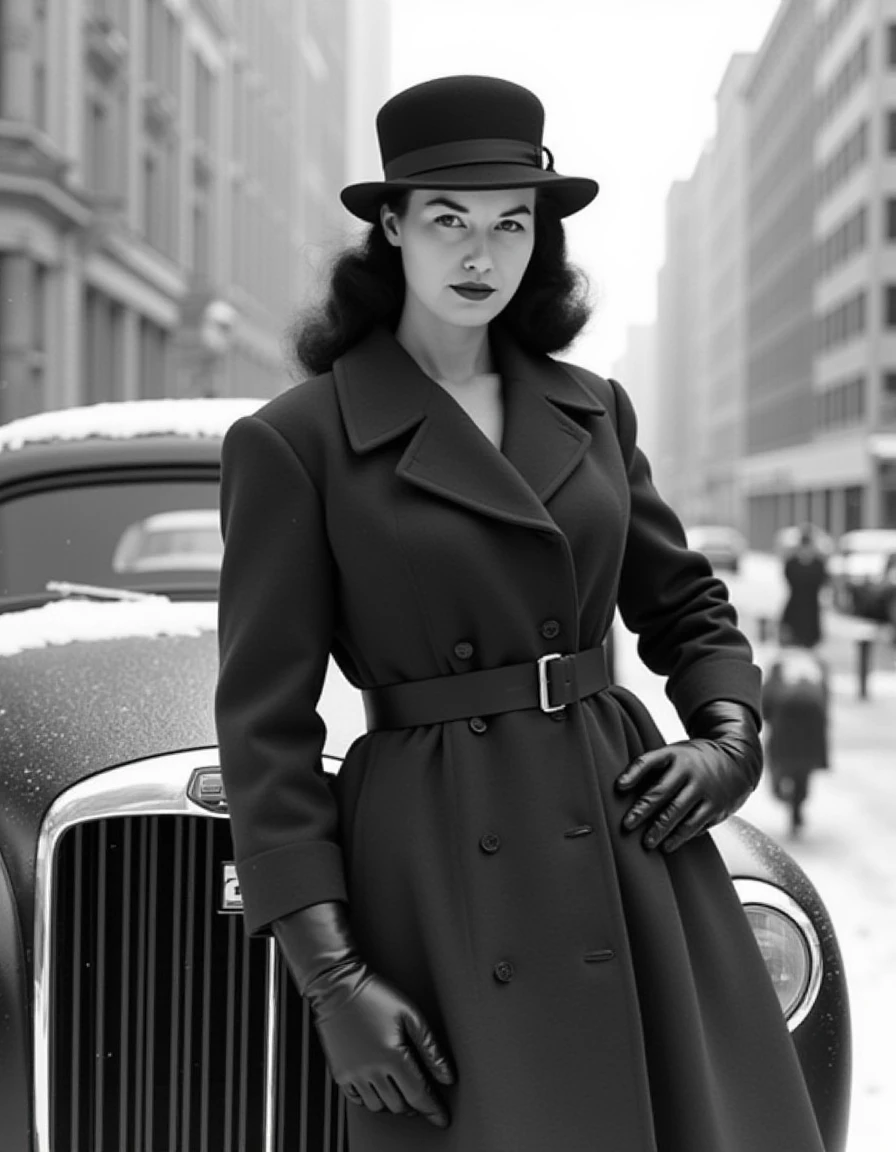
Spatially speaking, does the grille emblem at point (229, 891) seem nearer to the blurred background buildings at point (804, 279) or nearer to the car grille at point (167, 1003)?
the car grille at point (167, 1003)

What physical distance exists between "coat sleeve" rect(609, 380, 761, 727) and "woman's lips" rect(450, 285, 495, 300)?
12.8 inches

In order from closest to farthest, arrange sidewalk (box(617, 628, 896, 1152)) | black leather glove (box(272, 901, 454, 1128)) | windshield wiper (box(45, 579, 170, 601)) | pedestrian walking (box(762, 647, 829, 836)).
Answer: black leather glove (box(272, 901, 454, 1128))
windshield wiper (box(45, 579, 170, 601))
sidewalk (box(617, 628, 896, 1152))
pedestrian walking (box(762, 647, 829, 836))

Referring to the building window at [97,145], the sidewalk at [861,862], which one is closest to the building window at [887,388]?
the building window at [97,145]

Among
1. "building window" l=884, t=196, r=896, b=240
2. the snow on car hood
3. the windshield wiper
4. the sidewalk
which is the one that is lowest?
the sidewalk

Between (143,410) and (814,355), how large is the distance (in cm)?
6770

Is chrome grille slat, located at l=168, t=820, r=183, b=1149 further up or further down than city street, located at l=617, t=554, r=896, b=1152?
further up

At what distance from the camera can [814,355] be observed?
6931cm

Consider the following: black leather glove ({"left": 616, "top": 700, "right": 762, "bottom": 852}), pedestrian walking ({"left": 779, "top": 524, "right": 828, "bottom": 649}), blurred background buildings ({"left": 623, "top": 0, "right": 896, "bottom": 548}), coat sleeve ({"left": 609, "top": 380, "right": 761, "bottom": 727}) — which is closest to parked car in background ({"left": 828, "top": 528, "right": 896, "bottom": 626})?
blurred background buildings ({"left": 623, "top": 0, "right": 896, "bottom": 548})

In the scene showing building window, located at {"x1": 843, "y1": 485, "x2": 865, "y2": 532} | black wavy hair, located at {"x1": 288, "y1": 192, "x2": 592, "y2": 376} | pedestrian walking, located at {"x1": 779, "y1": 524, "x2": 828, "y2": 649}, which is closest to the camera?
black wavy hair, located at {"x1": 288, "y1": 192, "x2": 592, "y2": 376}

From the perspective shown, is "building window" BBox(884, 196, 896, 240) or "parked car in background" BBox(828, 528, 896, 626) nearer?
"parked car in background" BBox(828, 528, 896, 626)

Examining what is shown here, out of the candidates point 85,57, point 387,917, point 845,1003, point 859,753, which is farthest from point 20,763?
point 85,57

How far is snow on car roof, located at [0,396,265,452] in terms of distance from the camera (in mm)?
4101

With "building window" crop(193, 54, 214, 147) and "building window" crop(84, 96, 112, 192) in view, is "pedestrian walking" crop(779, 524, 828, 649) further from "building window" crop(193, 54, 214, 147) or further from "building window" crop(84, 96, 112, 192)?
"building window" crop(193, 54, 214, 147)

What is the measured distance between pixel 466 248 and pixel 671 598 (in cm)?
58
